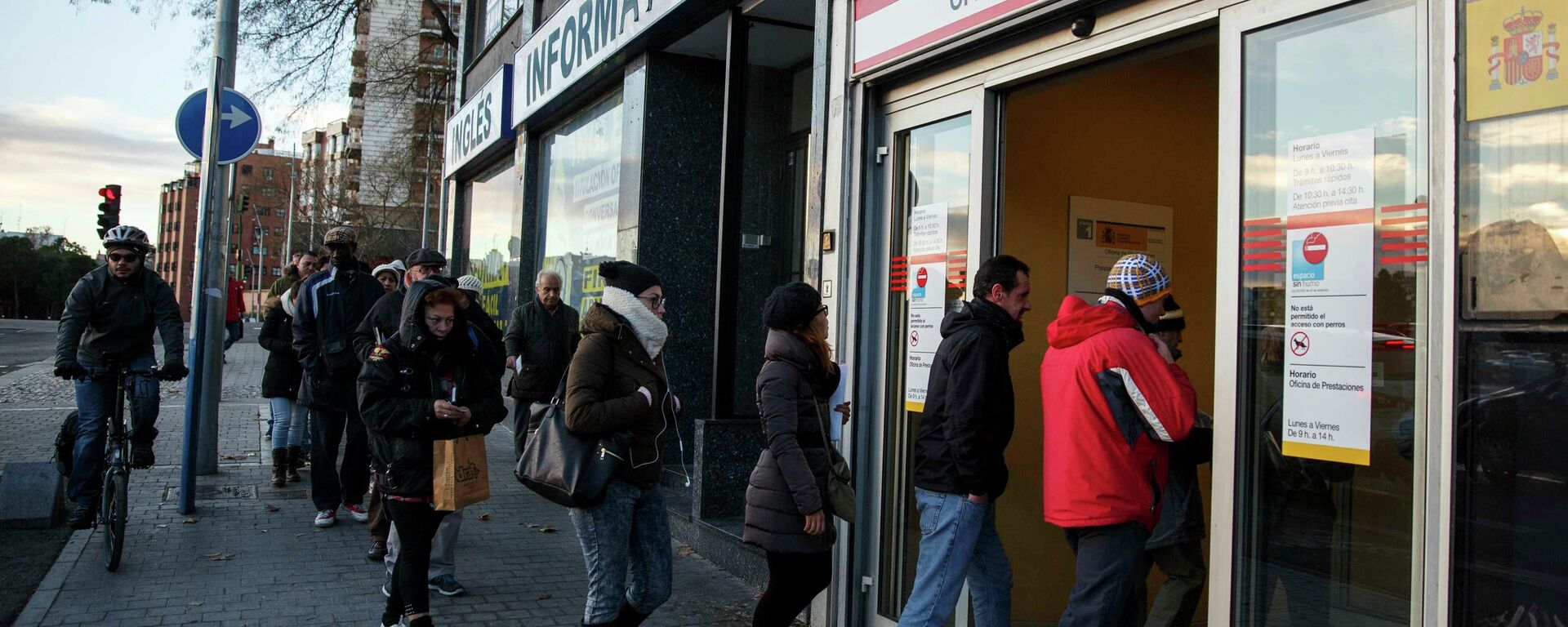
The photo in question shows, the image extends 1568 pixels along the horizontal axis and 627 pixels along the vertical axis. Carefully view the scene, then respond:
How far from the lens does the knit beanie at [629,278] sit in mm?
4262

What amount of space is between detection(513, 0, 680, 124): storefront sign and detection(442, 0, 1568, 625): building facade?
6 centimetres

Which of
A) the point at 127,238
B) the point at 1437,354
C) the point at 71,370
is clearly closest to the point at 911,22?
the point at 1437,354

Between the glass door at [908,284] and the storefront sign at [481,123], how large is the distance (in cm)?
841

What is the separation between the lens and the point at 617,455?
4.08 m

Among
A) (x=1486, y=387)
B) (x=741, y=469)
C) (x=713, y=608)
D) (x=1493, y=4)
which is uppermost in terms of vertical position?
(x=1493, y=4)

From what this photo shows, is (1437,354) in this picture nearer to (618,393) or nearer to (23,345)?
(618,393)

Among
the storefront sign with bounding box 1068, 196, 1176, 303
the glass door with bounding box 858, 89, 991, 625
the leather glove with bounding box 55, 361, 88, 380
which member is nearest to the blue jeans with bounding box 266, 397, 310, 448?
the leather glove with bounding box 55, 361, 88, 380

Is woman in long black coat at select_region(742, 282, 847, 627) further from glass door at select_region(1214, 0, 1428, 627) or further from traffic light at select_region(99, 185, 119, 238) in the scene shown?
traffic light at select_region(99, 185, 119, 238)

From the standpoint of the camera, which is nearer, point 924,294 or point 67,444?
point 924,294

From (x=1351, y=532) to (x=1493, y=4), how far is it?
60.9 inches

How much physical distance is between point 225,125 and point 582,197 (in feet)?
11.8

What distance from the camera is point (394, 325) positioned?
540 centimetres

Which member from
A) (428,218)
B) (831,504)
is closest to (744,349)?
(831,504)

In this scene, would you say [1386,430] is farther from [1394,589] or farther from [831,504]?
[831,504]
